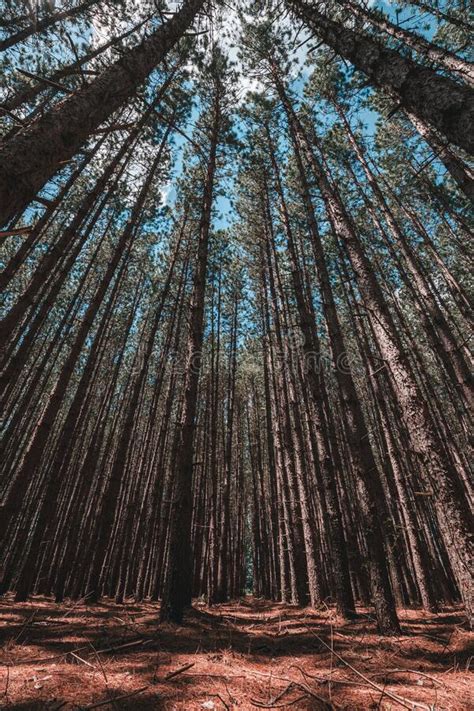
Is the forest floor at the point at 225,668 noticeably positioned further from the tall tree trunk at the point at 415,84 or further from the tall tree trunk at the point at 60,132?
the tall tree trunk at the point at 415,84

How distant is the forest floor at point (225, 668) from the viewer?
213 centimetres

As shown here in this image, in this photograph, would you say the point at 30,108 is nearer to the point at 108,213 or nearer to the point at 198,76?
the point at 108,213

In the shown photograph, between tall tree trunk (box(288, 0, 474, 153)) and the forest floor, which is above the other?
tall tree trunk (box(288, 0, 474, 153))

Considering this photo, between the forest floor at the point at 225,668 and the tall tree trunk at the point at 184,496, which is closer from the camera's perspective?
the forest floor at the point at 225,668

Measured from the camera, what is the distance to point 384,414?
29.0ft

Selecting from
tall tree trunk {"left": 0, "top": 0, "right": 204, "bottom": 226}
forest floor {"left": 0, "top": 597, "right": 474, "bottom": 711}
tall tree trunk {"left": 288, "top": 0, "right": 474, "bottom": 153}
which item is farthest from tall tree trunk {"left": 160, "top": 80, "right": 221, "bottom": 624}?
tall tree trunk {"left": 288, "top": 0, "right": 474, "bottom": 153}

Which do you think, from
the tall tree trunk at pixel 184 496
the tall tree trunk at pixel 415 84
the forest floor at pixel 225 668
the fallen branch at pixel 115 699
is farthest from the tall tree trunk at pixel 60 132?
the tall tree trunk at pixel 184 496

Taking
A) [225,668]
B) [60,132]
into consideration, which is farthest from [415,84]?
[225,668]

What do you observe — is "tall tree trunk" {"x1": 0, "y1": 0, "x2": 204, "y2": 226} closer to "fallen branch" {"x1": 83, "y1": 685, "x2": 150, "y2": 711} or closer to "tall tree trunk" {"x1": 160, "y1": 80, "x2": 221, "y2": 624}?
"fallen branch" {"x1": 83, "y1": 685, "x2": 150, "y2": 711}

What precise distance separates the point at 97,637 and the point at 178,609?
1.01m

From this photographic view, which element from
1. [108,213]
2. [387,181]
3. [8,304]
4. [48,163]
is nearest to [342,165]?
[387,181]

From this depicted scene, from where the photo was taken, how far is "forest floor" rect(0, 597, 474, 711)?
2.13 m

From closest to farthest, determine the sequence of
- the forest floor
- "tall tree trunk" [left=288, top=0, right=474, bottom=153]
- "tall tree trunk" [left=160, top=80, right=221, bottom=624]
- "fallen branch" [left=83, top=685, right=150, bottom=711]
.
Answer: "fallen branch" [left=83, top=685, right=150, bottom=711], the forest floor, "tall tree trunk" [left=288, top=0, right=474, bottom=153], "tall tree trunk" [left=160, top=80, right=221, bottom=624]

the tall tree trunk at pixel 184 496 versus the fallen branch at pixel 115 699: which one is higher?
the tall tree trunk at pixel 184 496
